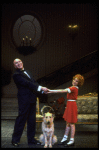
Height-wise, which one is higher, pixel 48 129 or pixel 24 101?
pixel 24 101

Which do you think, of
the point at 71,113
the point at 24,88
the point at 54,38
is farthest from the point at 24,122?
the point at 54,38

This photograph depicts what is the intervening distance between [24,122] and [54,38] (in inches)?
260

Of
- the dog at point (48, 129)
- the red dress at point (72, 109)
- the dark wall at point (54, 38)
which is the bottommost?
the dog at point (48, 129)

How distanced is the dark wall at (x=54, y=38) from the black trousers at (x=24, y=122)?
18.9 feet

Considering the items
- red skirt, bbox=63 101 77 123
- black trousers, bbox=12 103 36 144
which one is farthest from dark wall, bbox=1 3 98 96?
red skirt, bbox=63 101 77 123

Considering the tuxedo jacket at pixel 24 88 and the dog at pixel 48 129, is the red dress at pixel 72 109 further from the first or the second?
the tuxedo jacket at pixel 24 88

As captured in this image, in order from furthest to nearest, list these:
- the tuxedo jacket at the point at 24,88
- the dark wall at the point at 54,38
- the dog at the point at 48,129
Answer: the dark wall at the point at 54,38, the tuxedo jacket at the point at 24,88, the dog at the point at 48,129

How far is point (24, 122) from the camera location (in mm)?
4055

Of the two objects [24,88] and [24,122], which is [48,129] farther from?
[24,88]

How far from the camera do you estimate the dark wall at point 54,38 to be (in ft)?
32.2

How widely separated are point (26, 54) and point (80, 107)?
5.42 meters

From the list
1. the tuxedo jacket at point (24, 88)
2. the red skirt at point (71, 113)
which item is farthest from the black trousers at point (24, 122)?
the red skirt at point (71, 113)

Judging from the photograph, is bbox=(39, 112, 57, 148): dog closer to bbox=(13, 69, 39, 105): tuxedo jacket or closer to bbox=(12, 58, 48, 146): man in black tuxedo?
bbox=(12, 58, 48, 146): man in black tuxedo

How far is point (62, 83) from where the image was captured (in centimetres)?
746
